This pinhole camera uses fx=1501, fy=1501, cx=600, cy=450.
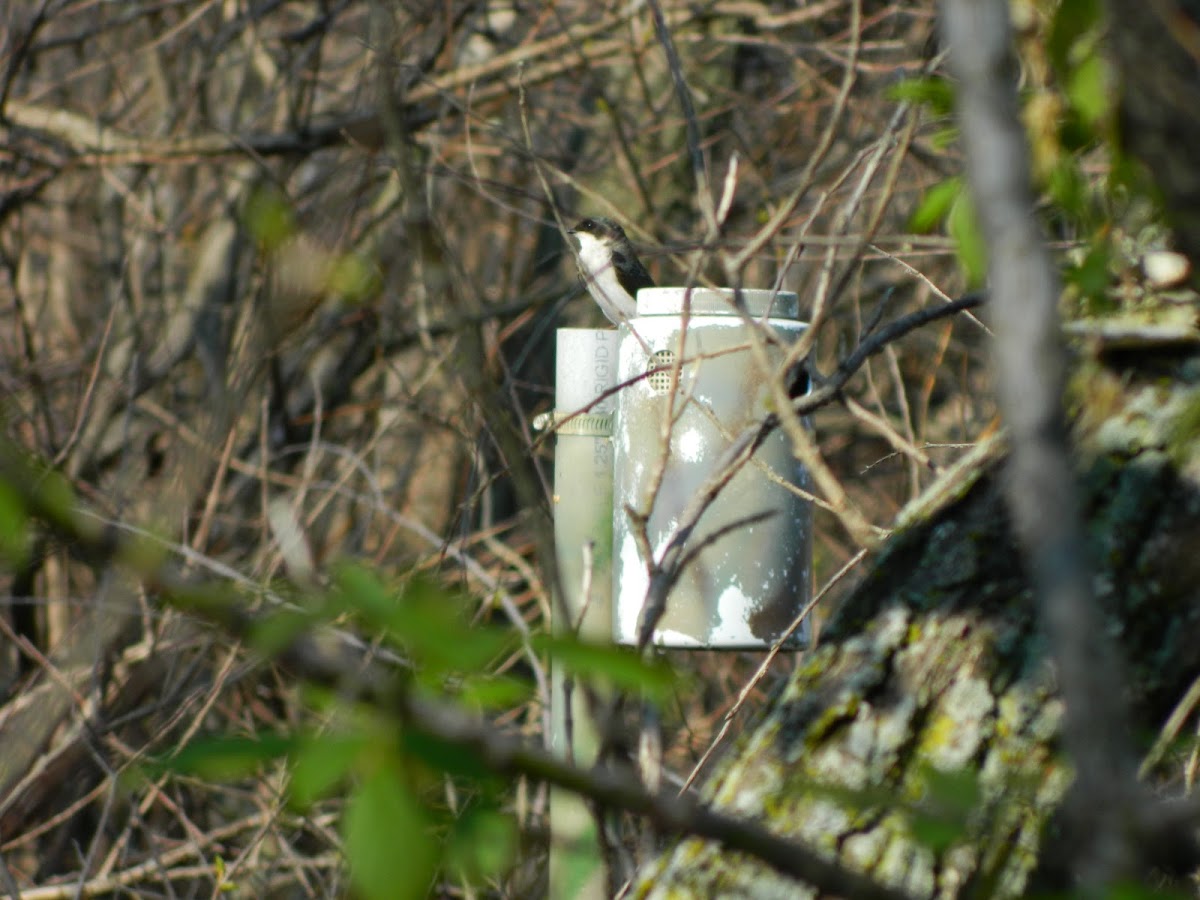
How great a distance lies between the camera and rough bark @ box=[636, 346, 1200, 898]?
156 centimetres

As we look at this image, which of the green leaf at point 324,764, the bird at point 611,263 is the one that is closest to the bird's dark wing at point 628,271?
the bird at point 611,263

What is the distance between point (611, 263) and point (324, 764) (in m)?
4.15

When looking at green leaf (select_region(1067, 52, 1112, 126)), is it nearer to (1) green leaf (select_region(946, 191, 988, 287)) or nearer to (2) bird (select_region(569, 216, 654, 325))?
(1) green leaf (select_region(946, 191, 988, 287))

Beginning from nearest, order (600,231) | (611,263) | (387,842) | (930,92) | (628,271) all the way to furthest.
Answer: (387,842) → (930,92) → (611,263) → (628,271) → (600,231)

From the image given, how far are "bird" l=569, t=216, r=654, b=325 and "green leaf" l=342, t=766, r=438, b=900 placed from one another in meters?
3.81

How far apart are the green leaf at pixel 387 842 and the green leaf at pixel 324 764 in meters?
0.02

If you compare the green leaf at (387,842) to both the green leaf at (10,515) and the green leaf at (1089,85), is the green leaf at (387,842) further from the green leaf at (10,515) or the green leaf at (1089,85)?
the green leaf at (1089,85)

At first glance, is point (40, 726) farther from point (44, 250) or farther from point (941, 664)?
point (44, 250)

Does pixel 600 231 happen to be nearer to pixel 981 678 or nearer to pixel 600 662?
pixel 981 678

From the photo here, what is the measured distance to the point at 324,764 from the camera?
872 mm

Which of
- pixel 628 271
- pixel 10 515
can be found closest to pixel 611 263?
pixel 628 271

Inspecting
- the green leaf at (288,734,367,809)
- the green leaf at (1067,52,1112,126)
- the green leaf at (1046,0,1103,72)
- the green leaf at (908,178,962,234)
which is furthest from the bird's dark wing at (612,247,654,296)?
the green leaf at (288,734,367,809)

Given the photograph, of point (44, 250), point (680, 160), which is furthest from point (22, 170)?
point (680, 160)

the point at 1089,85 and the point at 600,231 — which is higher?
the point at 600,231
